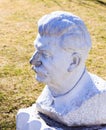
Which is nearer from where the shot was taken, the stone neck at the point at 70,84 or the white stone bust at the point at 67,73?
the white stone bust at the point at 67,73

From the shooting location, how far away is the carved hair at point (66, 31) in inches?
97.9

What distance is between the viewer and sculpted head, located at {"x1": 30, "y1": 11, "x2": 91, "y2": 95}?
2.49 metres

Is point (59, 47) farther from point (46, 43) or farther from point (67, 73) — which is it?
point (67, 73)

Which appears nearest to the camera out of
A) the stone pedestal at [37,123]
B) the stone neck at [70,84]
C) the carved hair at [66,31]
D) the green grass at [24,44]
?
the carved hair at [66,31]

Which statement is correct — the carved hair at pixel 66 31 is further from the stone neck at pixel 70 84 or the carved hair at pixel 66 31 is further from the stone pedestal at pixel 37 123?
the stone pedestal at pixel 37 123

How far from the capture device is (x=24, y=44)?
6340mm

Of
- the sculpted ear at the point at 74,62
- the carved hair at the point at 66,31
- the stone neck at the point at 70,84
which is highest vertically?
the carved hair at the point at 66,31

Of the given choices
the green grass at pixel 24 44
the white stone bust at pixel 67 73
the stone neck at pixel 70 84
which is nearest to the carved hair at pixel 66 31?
the white stone bust at pixel 67 73

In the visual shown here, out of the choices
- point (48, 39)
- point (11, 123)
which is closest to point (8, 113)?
point (11, 123)

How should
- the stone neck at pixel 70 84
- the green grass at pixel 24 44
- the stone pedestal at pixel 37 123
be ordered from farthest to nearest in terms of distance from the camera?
the green grass at pixel 24 44 → the stone pedestal at pixel 37 123 → the stone neck at pixel 70 84

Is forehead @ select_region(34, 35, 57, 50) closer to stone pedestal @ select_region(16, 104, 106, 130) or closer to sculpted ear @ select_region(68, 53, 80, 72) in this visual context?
sculpted ear @ select_region(68, 53, 80, 72)

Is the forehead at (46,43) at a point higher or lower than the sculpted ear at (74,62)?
higher

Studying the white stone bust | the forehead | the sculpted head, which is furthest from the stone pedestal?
the forehead

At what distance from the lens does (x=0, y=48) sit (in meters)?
6.13
